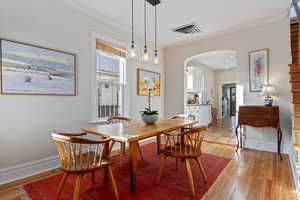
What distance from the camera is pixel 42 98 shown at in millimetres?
2395

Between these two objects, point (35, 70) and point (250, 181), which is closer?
point (250, 181)

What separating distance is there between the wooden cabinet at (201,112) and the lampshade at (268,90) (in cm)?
243

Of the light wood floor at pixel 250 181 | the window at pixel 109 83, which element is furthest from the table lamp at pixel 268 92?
the window at pixel 109 83

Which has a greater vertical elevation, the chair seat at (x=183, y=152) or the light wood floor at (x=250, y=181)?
the chair seat at (x=183, y=152)

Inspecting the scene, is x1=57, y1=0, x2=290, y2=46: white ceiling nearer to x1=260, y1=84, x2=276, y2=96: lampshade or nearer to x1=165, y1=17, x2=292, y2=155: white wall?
x1=165, y1=17, x2=292, y2=155: white wall

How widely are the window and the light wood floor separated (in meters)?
1.51

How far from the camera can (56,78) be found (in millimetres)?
2531

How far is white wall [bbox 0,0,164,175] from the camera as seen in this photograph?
6.93 ft

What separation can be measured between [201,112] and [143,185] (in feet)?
14.4

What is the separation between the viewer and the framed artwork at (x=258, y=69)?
3.35 meters

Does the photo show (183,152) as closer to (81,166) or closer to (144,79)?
(81,166)

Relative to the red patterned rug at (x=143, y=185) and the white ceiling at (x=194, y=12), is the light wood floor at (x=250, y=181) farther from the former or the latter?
the white ceiling at (x=194, y=12)

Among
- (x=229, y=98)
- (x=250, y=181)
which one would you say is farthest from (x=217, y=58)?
(x=250, y=181)

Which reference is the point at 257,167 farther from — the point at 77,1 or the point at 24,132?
the point at 77,1
